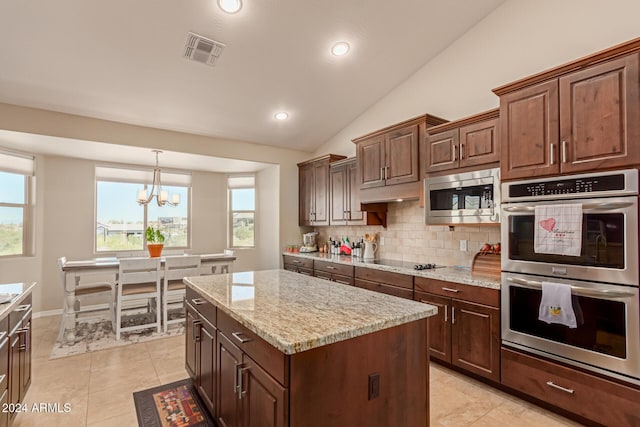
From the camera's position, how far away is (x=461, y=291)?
282 centimetres

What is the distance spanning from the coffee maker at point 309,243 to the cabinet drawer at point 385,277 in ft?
5.30

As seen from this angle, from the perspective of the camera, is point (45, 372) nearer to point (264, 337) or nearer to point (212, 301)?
point (212, 301)

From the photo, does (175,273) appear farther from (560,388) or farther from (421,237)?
(560,388)

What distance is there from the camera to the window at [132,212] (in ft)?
17.4

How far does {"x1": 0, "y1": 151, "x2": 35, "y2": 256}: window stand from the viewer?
14.4ft

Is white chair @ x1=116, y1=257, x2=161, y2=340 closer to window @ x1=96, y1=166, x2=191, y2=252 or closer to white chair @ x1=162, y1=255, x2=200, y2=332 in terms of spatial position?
white chair @ x1=162, y1=255, x2=200, y2=332

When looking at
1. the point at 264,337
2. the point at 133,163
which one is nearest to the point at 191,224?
the point at 133,163

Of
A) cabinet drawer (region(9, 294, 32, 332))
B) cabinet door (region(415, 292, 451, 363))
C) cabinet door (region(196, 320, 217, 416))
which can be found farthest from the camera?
cabinet door (region(415, 292, 451, 363))

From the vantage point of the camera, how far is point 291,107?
176 inches

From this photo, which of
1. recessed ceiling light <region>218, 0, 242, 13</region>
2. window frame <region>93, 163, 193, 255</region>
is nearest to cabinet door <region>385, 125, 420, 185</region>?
recessed ceiling light <region>218, 0, 242, 13</region>

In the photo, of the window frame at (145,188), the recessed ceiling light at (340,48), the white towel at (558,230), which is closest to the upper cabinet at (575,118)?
the white towel at (558,230)

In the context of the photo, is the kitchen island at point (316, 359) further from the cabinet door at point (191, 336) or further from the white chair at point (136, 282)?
the white chair at point (136, 282)

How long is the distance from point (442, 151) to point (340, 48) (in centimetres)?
154

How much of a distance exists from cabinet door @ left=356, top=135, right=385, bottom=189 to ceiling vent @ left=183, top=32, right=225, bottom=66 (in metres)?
1.96
